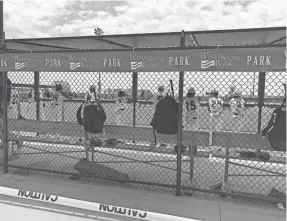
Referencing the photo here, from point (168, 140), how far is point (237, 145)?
117 cm

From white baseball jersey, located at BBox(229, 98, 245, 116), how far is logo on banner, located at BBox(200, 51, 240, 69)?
5.32 metres

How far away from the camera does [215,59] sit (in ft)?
12.3

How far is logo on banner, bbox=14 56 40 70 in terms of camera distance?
462 cm

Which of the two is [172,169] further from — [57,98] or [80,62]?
[57,98]

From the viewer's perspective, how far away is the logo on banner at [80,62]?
429 centimetres

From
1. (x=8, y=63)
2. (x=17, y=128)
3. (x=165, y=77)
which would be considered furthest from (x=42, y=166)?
(x=165, y=77)

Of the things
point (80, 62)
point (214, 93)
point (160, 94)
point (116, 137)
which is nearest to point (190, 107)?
point (160, 94)

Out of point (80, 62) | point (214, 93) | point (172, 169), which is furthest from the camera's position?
point (214, 93)

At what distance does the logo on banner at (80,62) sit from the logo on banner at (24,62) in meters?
0.69

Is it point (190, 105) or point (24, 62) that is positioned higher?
point (24, 62)

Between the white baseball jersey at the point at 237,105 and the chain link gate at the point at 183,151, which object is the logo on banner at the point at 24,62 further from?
Answer: the white baseball jersey at the point at 237,105

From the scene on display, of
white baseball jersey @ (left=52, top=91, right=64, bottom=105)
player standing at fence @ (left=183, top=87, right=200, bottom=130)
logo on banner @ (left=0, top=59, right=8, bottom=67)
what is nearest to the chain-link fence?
player standing at fence @ (left=183, top=87, right=200, bottom=130)

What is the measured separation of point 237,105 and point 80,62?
641 centimetres

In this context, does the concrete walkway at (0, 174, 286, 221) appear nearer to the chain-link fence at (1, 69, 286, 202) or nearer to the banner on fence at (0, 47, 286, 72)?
the chain-link fence at (1, 69, 286, 202)
